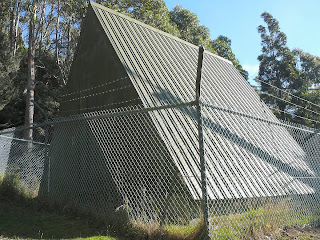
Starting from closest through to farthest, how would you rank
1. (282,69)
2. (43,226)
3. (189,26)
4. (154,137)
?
(43,226)
(154,137)
(189,26)
(282,69)

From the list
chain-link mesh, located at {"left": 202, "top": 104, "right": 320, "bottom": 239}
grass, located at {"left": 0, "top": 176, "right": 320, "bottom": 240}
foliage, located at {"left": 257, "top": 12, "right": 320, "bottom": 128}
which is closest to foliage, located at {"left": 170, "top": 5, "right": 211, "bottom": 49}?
foliage, located at {"left": 257, "top": 12, "right": 320, "bottom": 128}

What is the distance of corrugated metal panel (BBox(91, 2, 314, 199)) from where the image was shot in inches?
222

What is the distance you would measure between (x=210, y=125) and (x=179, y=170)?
1.83 m

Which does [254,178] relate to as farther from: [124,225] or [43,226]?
[43,226]

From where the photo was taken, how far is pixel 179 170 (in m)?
5.14

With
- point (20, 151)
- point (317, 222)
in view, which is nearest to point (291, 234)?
point (317, 222)

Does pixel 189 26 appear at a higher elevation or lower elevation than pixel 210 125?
higher

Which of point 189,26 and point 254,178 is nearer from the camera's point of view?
point 254,178

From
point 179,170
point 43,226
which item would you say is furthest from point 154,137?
point 43,226

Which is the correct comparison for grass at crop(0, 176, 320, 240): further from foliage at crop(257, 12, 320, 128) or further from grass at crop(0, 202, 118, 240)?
foliage at crop(257, 12, 320, 128)

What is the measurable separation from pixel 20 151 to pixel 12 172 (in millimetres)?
1095

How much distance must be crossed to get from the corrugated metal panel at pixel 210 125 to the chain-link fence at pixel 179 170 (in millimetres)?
30

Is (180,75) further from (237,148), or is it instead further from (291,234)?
(291,234)

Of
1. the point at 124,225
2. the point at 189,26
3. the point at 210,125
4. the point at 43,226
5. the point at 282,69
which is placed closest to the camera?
the point at 124,225
